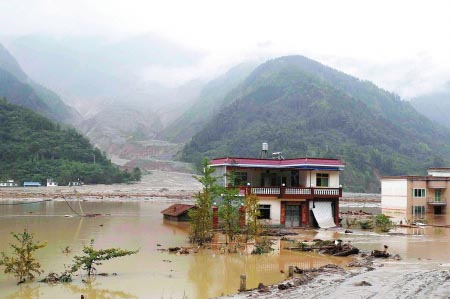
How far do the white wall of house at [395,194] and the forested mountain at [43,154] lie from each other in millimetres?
68900

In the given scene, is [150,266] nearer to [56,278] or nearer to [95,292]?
[56,278]

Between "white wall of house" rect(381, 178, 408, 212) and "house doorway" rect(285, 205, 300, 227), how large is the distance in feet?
62.9

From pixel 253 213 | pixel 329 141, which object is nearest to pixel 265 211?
pixel 253 213

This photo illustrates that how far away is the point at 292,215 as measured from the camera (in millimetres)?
37438

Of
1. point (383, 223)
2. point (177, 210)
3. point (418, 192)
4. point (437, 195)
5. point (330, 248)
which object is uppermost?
point (418, 192)

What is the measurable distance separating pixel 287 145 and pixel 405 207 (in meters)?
113

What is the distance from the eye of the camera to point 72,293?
625 inches

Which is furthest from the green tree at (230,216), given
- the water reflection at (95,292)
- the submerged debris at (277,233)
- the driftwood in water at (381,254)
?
the water reflection at (95,292)

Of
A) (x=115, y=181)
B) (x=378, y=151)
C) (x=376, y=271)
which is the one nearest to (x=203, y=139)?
(x=378, y=151)

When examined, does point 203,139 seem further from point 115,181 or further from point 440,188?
point 440,188

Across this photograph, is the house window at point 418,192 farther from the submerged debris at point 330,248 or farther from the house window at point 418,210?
the submerged debris at point 330,248

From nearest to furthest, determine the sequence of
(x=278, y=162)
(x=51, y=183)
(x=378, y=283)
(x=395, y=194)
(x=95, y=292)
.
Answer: (x=95, y=292) < (x=378, y=283) < (x=278, y=162) < (x=395, y=194) < (x=51, y=183)

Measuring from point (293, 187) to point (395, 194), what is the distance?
835 inches

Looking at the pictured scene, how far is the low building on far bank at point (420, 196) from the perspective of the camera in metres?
52.1
